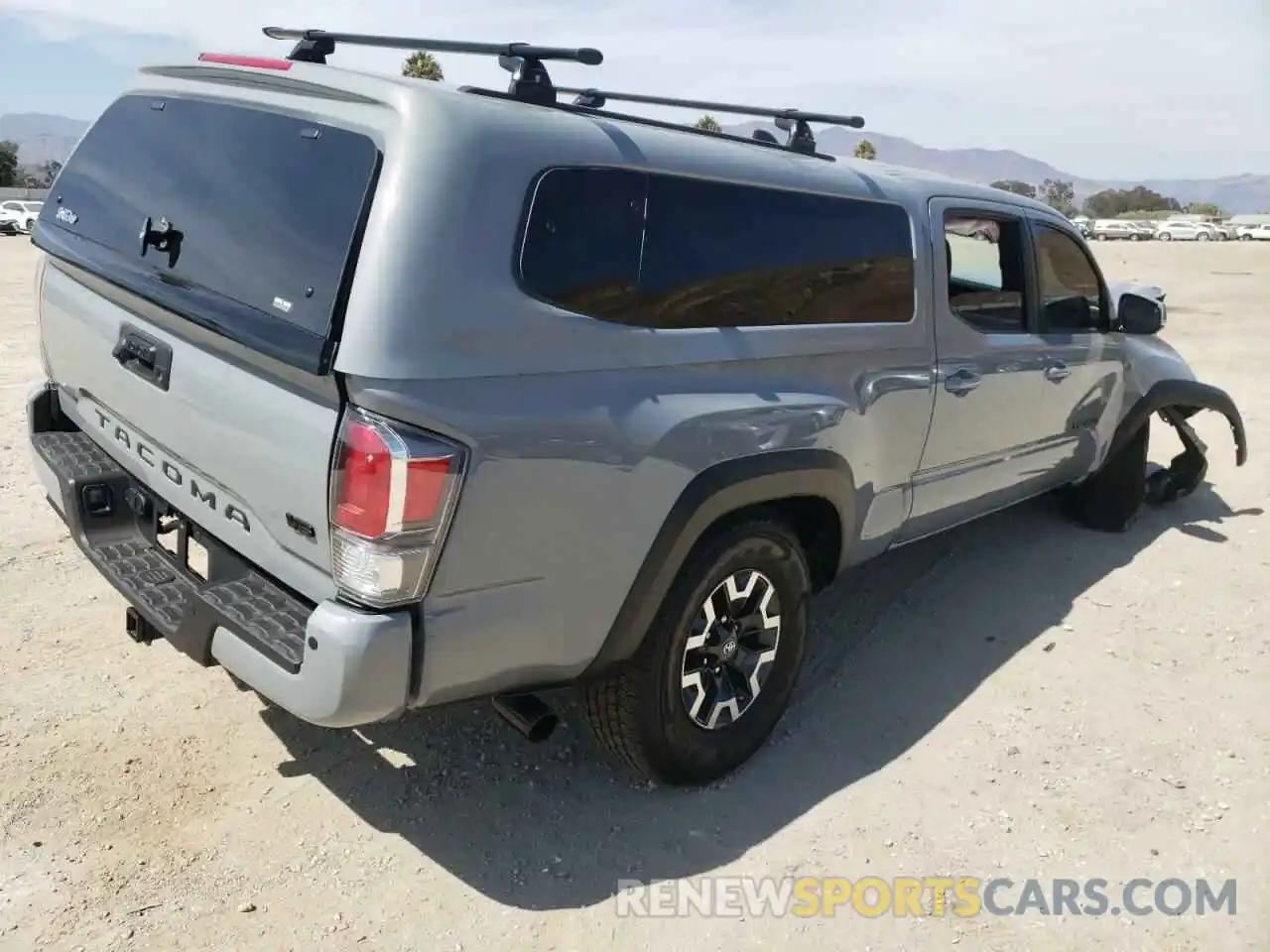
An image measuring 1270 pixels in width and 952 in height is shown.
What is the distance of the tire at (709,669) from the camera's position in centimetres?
298

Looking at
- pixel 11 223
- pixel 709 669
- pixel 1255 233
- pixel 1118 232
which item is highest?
pixel 1255 233

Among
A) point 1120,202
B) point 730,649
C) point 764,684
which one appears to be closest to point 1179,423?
point 764,684

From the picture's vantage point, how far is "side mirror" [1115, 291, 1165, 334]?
4.98 metres

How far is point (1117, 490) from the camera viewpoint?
18.7ft

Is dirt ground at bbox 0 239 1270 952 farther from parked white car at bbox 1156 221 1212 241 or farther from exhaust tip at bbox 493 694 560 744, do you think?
parked white car at bbox 1156 221 1212 241

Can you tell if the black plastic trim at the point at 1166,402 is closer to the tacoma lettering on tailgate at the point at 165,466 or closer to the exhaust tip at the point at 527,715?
the exhaust tip at the point at 527,715

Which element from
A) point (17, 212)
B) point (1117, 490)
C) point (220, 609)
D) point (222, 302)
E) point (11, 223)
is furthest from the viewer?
point (17, 212)

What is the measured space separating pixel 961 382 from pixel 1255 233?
63063 millimetres

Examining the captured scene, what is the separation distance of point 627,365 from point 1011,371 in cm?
235

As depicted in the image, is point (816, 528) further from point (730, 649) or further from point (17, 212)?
point (17, 212)

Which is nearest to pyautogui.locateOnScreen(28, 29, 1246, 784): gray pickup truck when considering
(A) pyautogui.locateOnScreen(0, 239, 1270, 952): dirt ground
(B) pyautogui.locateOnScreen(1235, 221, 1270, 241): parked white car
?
(A) pyautogui.locateOnScreen(0, 239, 1270, 952): dirt ground

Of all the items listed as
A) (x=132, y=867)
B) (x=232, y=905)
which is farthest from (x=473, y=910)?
(x=132, y=867)

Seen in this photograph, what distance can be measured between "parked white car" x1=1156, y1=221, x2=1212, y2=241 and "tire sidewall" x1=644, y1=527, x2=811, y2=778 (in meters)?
59.8

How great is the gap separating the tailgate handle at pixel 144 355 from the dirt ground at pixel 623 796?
124cm
